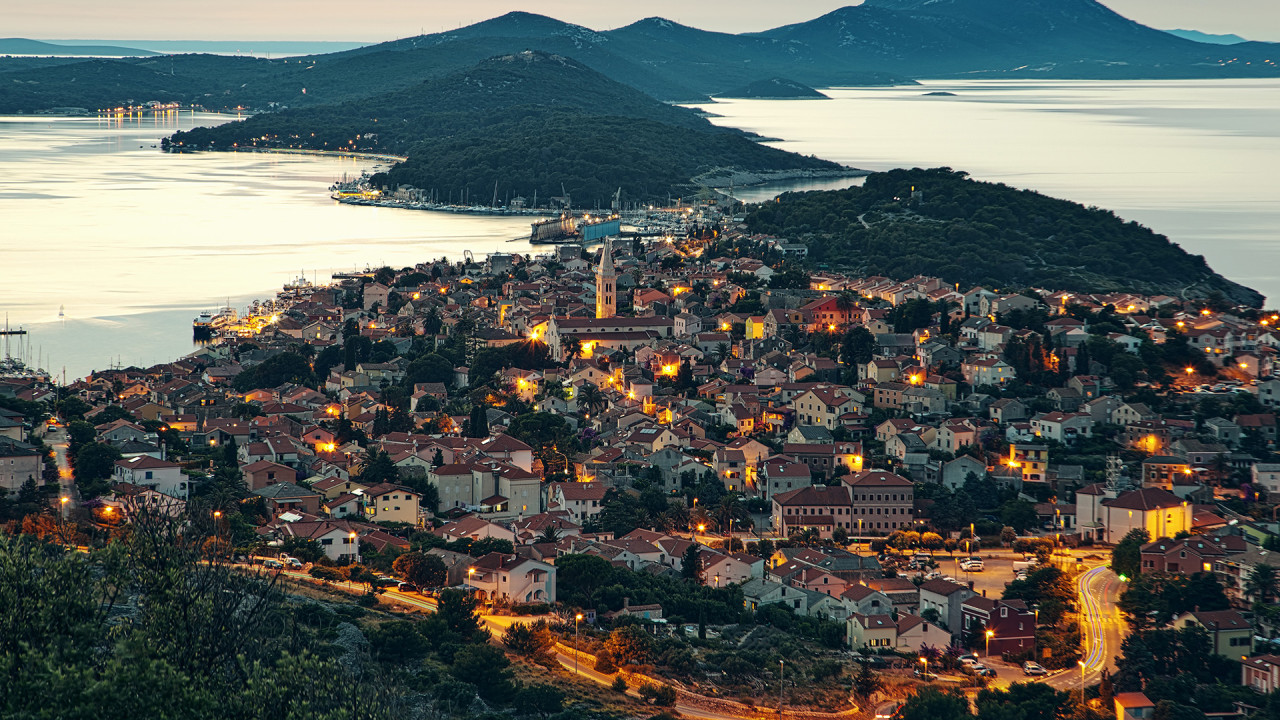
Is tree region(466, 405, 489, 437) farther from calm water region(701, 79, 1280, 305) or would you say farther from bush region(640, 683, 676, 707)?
calm water region(701, 79, 1280, 305)

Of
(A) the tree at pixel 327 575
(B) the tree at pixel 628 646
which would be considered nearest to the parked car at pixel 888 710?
(B) the tree at pixel 628 646

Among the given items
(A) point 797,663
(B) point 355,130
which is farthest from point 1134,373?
(B) point 355,130

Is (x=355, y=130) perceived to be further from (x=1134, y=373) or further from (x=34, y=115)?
(x=1134, y=373)

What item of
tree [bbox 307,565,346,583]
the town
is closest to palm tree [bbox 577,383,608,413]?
the town

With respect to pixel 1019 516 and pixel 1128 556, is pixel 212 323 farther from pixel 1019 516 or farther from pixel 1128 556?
pixel 1128 556

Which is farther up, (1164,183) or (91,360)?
(1164,183)

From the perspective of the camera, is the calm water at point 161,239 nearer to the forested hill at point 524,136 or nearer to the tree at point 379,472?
the forested hill at point 524,136
